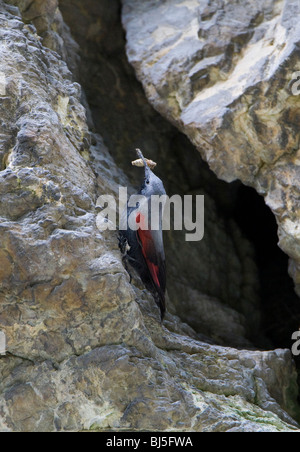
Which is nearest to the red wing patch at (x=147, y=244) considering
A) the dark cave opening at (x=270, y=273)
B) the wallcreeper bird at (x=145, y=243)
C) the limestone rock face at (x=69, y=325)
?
the wallcreeper bird at (x=145, y=243)

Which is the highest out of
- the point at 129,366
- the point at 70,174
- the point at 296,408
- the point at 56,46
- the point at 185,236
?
the point at 56,46

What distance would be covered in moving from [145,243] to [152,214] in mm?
157

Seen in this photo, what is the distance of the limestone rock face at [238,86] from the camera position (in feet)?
10.3

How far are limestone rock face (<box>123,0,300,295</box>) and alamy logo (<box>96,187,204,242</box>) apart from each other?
54cm

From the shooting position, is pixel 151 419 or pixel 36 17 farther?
pixel 36 17

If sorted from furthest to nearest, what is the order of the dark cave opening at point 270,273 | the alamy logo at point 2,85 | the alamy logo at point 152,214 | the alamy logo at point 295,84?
1. the dark cave opening at point 270,273
2. the alamy logo at point 295,84
3. the alamy logo at point 152,214
4. the alamy logo at point 2,85

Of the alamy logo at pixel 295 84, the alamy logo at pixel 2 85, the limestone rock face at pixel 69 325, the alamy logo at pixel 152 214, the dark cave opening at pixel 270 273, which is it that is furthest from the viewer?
the dark cave opening at pixel 270 273

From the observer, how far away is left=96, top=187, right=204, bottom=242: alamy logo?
109 inches

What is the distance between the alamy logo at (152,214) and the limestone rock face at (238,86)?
54 centimetres

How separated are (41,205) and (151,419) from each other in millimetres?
1028

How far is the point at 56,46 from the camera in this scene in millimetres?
3348

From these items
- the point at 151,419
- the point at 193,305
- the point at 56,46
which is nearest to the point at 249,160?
the point at 193,305

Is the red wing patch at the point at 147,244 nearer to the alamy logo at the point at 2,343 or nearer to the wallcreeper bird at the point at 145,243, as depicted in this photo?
the wallcreeper bird at the point at 145,243

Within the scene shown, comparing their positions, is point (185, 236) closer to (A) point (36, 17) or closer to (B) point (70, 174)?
(B) point (70, 174)
